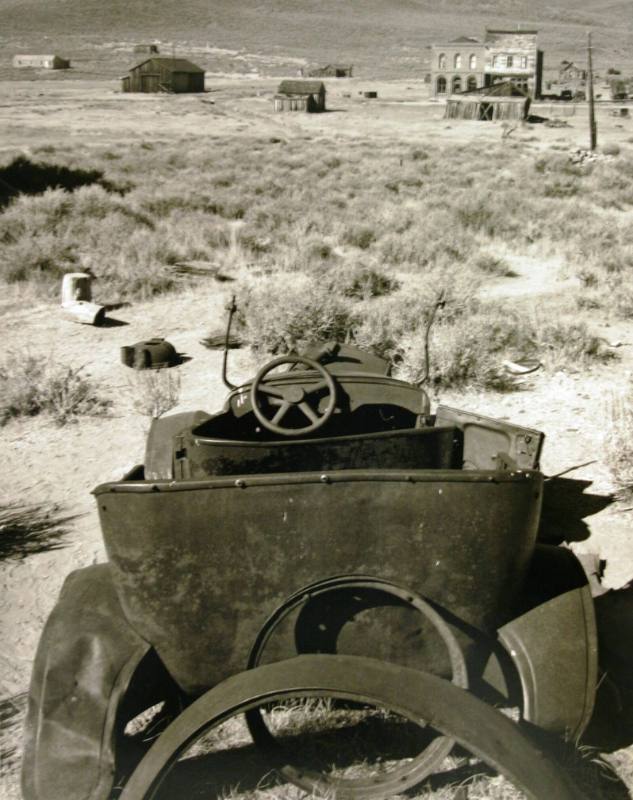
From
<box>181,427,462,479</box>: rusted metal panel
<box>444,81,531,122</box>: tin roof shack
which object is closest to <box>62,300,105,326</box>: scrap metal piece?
<box>181,427,462,479</box>: rusted metal panel

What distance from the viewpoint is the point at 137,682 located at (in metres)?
2.95

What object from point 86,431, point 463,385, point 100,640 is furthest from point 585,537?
point 86,431

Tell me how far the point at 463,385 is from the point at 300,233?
298 inches

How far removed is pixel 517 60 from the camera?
62250 mm

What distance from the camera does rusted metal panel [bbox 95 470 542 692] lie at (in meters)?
2.79

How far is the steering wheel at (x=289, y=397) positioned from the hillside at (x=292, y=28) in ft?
305

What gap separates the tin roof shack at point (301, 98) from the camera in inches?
2073

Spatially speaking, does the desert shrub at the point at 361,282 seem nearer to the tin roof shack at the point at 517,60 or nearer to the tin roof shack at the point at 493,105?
the tin roof shack at the point at 493,105

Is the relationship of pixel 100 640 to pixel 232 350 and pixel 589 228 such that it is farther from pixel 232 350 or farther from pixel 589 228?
pixel 589 228

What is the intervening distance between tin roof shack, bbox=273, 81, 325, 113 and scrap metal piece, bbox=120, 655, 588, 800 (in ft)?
178

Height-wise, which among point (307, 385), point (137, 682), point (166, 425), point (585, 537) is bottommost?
point (585, 537)

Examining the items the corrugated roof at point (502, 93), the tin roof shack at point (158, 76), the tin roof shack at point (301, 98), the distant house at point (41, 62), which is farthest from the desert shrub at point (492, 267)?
the distant house at point (41, 62)

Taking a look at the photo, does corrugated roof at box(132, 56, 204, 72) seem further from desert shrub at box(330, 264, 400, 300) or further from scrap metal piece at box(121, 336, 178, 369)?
scrap metal piece at box(121, 336, 178, 369)

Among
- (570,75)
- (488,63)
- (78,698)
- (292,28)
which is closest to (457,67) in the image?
(488,63)
